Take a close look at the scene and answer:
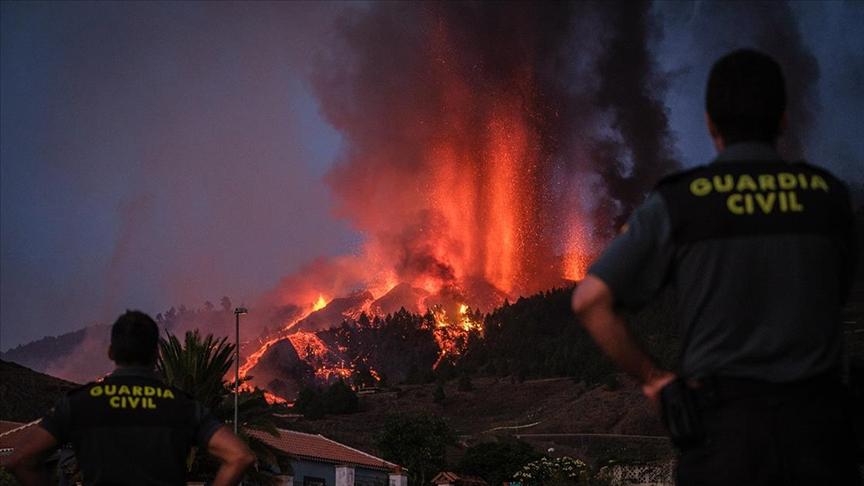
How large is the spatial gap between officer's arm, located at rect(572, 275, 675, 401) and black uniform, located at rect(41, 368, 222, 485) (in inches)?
87.4

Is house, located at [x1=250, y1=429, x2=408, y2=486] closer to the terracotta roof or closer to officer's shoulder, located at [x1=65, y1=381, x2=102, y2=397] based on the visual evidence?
the terracotta roof

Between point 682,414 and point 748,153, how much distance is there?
3.06 feet

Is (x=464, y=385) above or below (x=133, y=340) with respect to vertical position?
above

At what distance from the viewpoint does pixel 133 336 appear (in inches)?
200

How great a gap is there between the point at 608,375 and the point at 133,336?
155383mm

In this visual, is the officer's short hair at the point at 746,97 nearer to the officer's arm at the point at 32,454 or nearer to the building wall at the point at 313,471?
the officer's arm at the point at 32,454

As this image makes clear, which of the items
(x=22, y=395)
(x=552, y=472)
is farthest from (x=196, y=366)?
(x=22, y=395)

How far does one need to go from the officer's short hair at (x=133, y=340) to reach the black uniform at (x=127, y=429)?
83 mm

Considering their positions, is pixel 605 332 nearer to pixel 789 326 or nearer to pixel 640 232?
pixel 640 232

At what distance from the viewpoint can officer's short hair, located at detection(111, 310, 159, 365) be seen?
5086mm

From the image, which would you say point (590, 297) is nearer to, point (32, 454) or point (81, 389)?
point (81, 389)

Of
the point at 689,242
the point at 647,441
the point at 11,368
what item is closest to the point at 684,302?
the point at 689,242

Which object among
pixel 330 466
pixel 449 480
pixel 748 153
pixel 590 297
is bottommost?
pixel 590 297

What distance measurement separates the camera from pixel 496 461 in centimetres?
7506
